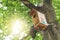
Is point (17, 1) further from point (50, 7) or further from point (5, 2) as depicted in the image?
point (50, 7)

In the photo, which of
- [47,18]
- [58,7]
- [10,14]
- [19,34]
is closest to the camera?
[47,18]

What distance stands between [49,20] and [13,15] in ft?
5.91

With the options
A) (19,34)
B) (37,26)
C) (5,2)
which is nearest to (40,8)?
(37,26)

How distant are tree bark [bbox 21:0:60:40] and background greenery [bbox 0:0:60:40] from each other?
0.42 m

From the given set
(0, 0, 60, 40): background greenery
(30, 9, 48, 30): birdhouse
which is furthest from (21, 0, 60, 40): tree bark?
(0, 0, 60, 40): background greenery

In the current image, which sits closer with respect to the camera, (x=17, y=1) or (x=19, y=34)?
Result: (x=17, y=1)

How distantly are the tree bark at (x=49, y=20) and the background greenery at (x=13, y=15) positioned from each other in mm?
422

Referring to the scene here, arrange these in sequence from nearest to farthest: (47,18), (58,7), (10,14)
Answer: (47,18)
(58,7)
(10,14)

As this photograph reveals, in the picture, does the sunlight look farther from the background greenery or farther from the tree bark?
the tree bark

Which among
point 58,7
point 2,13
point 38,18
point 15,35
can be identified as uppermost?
point 38,18

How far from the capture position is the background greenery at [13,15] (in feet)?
16.9

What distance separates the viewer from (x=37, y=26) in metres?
3.88

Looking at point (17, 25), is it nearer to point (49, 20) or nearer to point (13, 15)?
point (13, 15)

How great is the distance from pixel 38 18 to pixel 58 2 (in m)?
1.27
